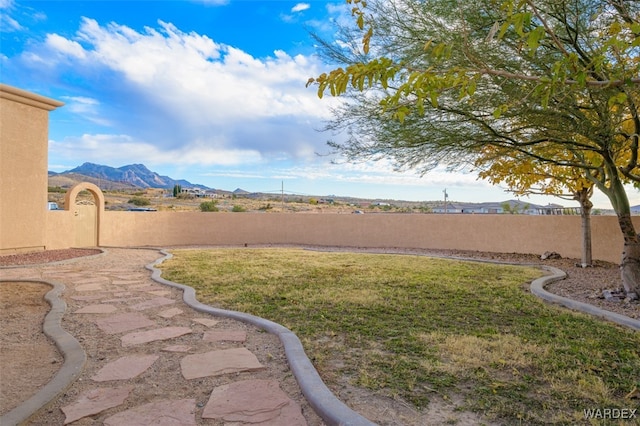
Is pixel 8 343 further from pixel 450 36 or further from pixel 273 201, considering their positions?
pixel 273 201

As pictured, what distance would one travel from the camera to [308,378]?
2842 millimetres

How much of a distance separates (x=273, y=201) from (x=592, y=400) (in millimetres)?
15121

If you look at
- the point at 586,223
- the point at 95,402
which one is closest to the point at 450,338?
the point at 95,402

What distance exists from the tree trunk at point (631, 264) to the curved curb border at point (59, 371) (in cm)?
737

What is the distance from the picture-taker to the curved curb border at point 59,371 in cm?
240

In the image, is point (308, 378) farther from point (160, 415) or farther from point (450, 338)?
point (450, 338)

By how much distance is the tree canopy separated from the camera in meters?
4.56

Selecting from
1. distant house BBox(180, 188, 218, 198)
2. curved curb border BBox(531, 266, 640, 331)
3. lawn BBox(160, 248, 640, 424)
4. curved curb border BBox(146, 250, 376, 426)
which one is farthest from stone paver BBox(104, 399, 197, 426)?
distant house BBox(180, 188, 218, 198)

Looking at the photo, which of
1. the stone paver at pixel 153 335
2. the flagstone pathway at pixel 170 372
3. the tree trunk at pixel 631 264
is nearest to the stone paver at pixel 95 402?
the flagstone pathway at pixel 170 372

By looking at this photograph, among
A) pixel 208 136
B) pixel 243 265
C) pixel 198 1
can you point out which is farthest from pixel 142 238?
pixel 198 1

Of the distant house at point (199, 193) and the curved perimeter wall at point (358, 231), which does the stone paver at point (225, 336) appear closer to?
the curved perimeter wall at point (358, 231)

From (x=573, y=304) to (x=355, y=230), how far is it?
32.5 ft

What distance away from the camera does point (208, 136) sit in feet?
49.9

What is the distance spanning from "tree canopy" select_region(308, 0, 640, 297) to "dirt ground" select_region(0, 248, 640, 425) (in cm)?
120
